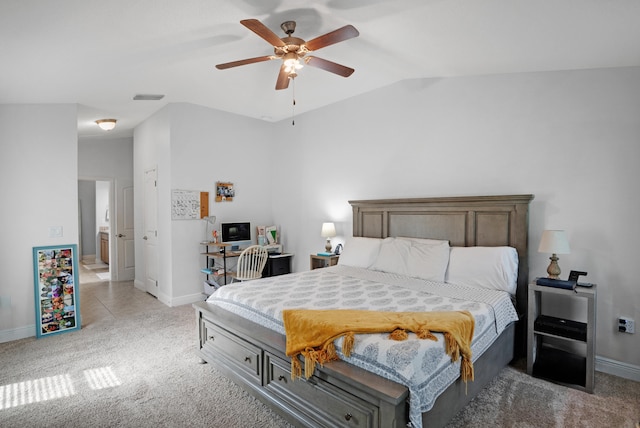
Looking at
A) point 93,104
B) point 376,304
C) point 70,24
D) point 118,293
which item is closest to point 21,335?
point 118,293

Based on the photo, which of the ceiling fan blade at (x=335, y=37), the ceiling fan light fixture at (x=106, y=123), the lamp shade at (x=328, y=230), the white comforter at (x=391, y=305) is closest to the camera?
the white comforter at (x=391, y=305)

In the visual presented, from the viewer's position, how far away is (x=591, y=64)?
9.27ft

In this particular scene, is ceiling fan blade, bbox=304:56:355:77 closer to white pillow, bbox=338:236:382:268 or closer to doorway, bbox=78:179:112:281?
white pillow, bbox=338:236:382:268

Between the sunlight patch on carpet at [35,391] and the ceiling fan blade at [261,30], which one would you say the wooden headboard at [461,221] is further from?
the sunlight patch on carpet at [35,391]

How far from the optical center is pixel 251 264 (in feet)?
15.1

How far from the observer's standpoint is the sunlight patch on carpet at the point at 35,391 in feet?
8.06

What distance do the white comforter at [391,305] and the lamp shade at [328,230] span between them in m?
0.89

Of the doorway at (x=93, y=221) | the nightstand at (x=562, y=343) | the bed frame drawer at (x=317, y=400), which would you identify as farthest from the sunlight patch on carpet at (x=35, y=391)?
the doorway at (x=93, y=221)

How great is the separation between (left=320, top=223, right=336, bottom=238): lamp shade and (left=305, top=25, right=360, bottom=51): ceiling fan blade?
8.41 feet

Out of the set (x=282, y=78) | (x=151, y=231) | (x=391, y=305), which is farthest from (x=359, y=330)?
(x=151, y=231)

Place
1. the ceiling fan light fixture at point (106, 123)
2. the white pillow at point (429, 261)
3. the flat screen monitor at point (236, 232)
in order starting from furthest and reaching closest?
the flat screen monitor at point (236, 232) → the ceiling fan light fixture at point (106, 123) → the white pillow at point (429, 261)

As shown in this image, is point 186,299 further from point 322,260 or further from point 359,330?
point 359,330

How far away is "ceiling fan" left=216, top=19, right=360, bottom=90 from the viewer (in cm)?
226

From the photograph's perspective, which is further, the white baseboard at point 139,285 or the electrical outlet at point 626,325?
the white baseboard at point 139,285
